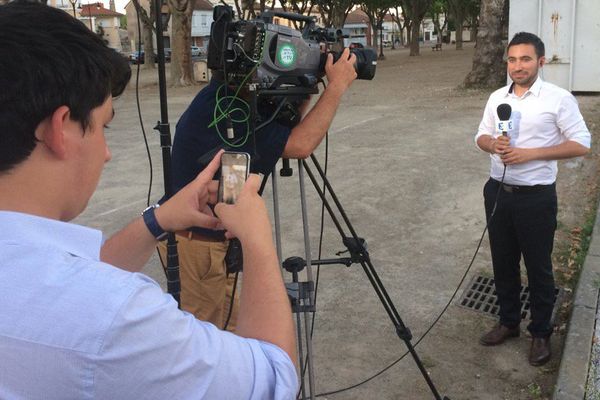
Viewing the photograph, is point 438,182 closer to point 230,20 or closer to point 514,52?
point 514,52

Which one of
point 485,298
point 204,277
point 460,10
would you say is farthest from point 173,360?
point 460,10

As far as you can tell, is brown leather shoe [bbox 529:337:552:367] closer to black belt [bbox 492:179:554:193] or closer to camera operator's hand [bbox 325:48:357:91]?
black belt [bbox 492:179:554:193]

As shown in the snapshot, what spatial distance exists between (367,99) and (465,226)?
32.5ft

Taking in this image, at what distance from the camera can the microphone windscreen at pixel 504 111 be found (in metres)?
3.17

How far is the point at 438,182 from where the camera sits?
6.73 meters

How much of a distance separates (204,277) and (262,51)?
1014 millimetres

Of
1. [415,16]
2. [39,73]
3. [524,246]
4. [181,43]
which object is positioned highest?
[415,16]

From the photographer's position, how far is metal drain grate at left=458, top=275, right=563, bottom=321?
3.96 metres

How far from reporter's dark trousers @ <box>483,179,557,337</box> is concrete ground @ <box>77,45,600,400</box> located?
10.6 inches

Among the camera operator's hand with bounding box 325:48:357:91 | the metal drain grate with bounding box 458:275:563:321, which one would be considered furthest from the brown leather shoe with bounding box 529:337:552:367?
the camera operator's hand with bounding box 325:48:357:91

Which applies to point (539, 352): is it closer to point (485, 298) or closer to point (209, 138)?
point (485, 298)

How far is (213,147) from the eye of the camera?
2318 mm

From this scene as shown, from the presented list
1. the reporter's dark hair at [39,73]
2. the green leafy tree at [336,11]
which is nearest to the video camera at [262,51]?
the reporter's dark hair at [39,73]

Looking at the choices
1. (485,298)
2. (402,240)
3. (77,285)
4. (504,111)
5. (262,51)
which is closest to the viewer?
(77,285)
